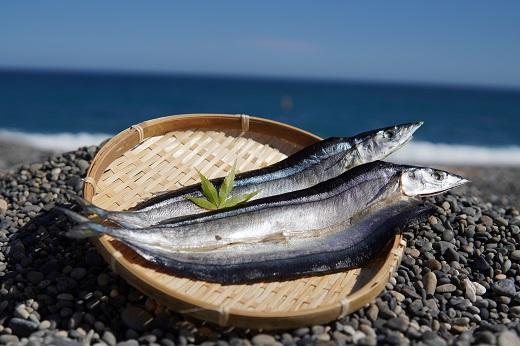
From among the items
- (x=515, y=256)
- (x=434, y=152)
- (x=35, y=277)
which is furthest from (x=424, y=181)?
(x=434, y=152)

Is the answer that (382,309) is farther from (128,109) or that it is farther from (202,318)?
(128,109)

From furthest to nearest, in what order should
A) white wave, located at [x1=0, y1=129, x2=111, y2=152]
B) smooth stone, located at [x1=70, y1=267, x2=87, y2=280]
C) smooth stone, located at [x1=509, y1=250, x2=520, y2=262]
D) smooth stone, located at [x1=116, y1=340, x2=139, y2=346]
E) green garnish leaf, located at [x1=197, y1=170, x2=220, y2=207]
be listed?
white wave, located at [x1=0, y1=129, x2=111, y2=152] < smooth stone, located at [x1=509, y1=250, x2=520, y2=262] < green garnish leaf, located at [x1=197, y1=170, x2=220, y2=207] < smooth stone, located at [x1=70, y1=267, x2=87, y2=280] < smooth stone, located at [x1=116, y1=340, x2=139, y2=346]

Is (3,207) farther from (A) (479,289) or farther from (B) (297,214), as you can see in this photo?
(A) (479,289)

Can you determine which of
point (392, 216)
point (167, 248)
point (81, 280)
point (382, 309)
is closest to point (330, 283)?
point (382, 309)

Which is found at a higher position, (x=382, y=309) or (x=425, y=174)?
(x=425, y=174)

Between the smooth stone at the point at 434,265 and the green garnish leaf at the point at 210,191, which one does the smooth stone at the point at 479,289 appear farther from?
the green garnish leaf at the point at 210,191

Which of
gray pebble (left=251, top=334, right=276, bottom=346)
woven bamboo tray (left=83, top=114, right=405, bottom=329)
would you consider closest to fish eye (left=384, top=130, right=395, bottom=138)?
woven bamboo tray (left=83, top=114, right=405, bottom=329)

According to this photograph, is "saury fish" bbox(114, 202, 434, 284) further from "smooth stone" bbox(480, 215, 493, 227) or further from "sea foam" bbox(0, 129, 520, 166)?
"sea foam" bbox(0, 129, 520, 166)
